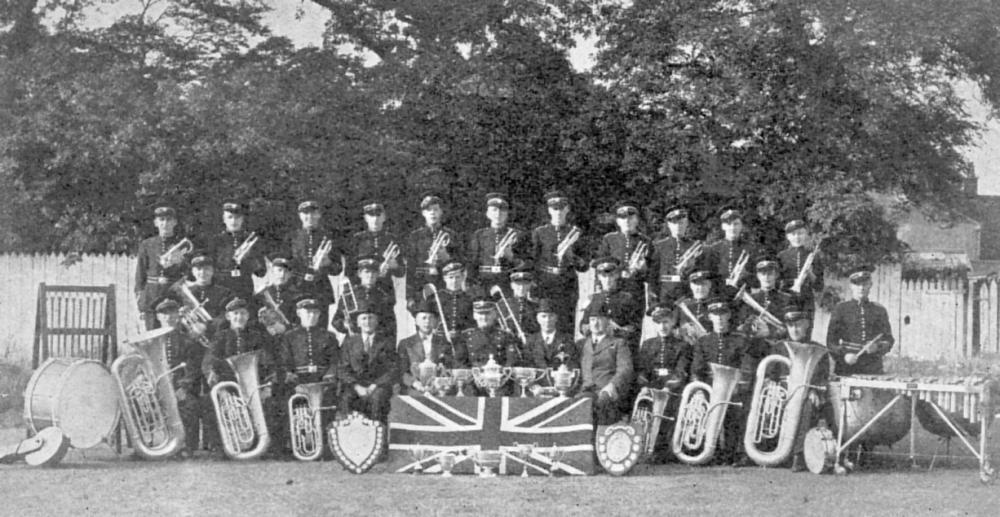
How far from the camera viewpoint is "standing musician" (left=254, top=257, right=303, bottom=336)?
8.52 meters

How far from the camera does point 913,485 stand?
681cm

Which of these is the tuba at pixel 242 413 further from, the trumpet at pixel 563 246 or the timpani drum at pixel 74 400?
the trumpet at pixel 563 246

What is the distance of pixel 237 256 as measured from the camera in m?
8.79

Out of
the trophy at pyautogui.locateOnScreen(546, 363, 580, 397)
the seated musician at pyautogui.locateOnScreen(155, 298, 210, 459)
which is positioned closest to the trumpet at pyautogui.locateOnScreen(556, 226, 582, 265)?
the trophy at pyautogui.locateOnScreen(546, 363, 580, 397)

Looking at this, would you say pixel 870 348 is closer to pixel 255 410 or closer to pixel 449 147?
pixel 255 410

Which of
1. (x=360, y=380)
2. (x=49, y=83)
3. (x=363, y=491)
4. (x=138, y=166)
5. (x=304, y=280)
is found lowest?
(x=363, y=491)

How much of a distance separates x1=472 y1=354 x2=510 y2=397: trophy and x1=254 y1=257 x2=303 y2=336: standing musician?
1.71 metres

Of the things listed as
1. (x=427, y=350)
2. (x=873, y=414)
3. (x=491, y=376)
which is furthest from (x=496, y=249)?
(x=873, y=414)

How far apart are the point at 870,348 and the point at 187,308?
4.97m

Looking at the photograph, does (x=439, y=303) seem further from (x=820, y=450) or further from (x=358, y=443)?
(x=820, y=450)

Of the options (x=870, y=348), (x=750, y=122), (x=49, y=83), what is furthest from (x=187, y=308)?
(x=750, y=122)

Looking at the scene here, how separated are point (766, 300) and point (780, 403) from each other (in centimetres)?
109

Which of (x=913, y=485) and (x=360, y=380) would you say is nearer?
(x=913, y=485)

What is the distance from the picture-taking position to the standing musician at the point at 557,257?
29.2 ft
